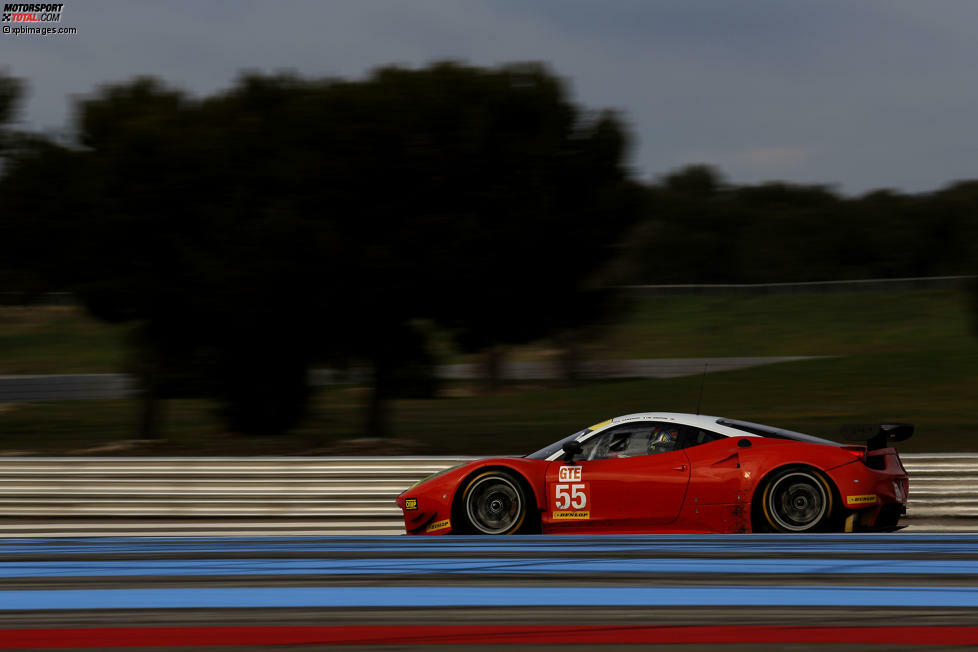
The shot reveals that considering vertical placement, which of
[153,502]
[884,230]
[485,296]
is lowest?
[153,502]

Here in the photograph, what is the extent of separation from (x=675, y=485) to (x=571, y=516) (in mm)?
769

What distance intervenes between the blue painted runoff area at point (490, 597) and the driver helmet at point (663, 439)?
367 cm

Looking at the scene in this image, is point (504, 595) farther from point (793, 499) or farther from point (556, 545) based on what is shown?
point (793, 499)

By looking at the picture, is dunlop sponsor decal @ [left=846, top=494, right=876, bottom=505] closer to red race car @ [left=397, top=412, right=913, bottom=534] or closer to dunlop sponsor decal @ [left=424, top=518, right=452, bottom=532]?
red race car @ [left=397, top=412, right=913, bottom=534]

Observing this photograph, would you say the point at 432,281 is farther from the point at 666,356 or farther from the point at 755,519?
Answer: the point at 666,356

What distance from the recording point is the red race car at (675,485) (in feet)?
25.4

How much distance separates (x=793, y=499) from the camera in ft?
25.7

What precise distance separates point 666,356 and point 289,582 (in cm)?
3625

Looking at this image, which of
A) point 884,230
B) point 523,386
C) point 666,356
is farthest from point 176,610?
point 884,230

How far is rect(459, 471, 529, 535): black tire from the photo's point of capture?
819 centimetres

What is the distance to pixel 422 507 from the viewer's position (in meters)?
8.44

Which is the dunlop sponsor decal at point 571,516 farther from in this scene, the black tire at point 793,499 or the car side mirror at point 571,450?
the black tire at point 793,499

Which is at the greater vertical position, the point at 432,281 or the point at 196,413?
the point at 432,281

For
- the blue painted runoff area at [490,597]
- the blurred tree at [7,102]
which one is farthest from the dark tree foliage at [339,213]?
the blue painted runoff area at [490,597]
